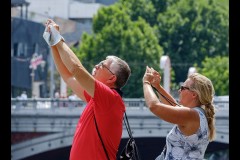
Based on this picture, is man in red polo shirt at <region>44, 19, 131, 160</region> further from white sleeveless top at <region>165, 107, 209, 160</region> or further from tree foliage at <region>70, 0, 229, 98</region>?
tree foliage at <region>70, 0, 229, 98</region>

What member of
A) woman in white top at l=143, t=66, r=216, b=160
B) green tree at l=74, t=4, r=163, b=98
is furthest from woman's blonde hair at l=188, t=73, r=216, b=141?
green tree at l=74, t=4, r=163, b=98

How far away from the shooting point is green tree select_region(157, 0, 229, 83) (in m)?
A: 66.3

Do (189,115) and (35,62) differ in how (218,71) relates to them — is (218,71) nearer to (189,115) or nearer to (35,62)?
(35,62)

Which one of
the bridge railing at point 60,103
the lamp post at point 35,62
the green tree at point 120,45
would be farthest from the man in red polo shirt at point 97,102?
the lamp post at point 35,62

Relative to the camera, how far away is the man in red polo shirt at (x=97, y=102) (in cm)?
599

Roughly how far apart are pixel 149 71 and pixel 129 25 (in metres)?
54.3

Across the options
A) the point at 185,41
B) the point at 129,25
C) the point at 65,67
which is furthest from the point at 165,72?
the point at 65,67

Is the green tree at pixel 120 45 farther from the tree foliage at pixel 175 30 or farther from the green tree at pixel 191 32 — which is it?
the green tree at pixel 191 32

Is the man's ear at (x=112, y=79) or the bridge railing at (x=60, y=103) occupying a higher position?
the man's ear at (x=112, y=79)


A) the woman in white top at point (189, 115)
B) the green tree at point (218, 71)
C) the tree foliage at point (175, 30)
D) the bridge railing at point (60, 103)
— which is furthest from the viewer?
the green tree at point (218, 71)

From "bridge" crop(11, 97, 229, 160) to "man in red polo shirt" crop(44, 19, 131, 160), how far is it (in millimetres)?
37970

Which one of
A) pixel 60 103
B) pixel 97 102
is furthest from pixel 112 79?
pixel 60 103

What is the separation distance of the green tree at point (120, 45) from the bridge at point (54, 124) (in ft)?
35.5

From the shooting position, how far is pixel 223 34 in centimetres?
6706
